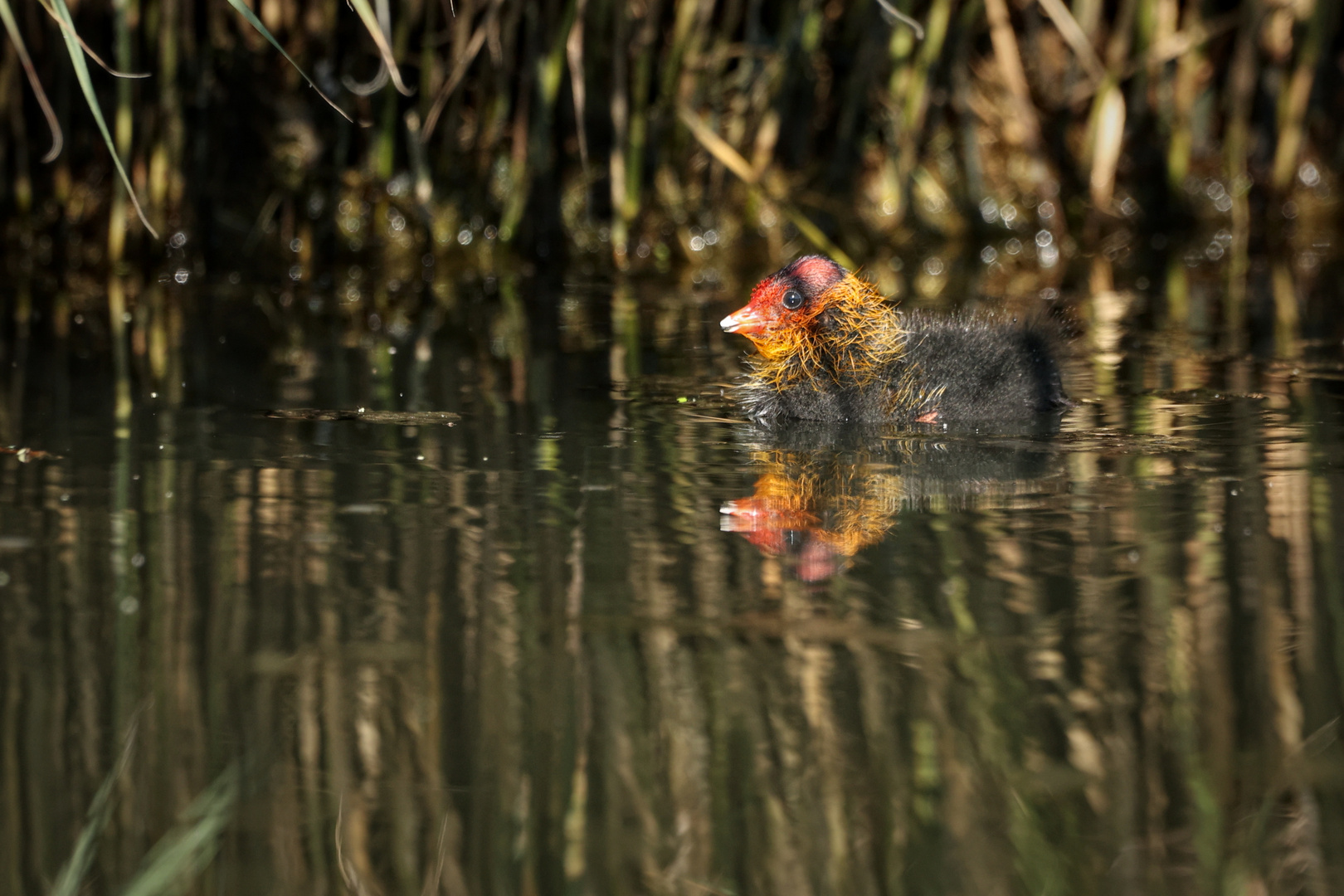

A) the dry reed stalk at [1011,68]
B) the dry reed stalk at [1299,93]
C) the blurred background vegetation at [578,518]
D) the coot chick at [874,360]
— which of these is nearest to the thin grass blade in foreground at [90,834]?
the blurred background vegetation at [578,518]

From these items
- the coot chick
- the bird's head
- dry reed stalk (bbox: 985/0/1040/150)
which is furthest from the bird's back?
dry reed stalk (bbox: 985/0/1040/150)

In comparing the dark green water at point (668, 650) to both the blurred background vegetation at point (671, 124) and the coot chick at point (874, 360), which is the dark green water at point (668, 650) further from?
the blurred background vegetation at point (671, 124)

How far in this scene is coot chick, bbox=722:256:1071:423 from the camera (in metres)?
4.84

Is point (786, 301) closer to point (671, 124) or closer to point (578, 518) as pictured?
point (578, 518)

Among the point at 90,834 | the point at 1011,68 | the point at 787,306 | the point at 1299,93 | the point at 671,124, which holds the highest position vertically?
the point at 1011,68

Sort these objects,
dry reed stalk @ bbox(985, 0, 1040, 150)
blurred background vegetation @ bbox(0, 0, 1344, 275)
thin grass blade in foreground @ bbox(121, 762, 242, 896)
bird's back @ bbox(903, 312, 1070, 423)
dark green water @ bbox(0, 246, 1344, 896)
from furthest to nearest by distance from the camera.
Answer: dry reed stalk @ bbox(985, 0, 1040, 150) → blurred background vegetation @ bbox(0, 0, 1344, 275) → bird's back @ bbox(903, 312, 1070, 423) → dark green water @ bbox(0, 246, 1344, 896) → thin grass blade in foreground @ bbox(121, 762, 242, 896)

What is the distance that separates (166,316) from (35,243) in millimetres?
2291

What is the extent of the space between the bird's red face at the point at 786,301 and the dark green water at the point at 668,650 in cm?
30

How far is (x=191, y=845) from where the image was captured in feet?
7.16

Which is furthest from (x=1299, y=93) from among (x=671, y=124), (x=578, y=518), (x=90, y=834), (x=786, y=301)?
(x=90, y=834)

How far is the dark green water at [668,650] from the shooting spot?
2281 millimetres

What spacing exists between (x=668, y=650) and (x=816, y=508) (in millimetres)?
1016

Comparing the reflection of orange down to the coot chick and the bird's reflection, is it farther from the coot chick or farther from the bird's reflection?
the coot chick

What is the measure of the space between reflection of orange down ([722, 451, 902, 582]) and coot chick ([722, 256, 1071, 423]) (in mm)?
432
